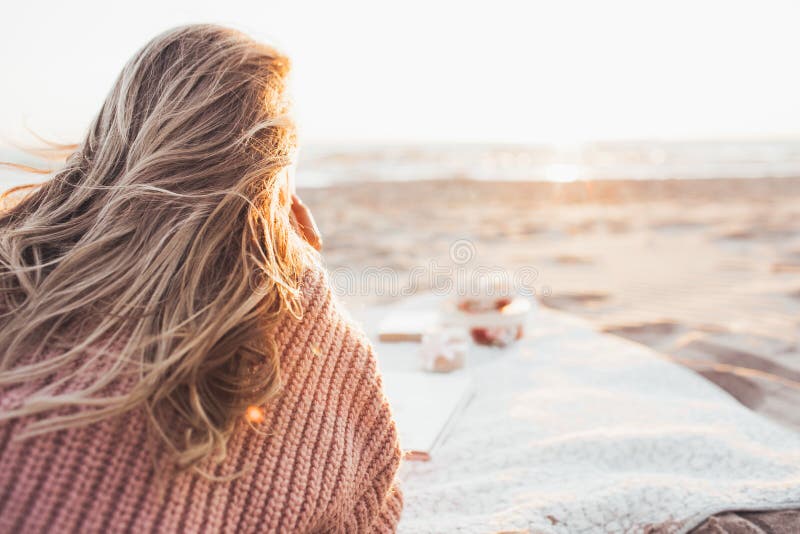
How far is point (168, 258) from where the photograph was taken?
41.7 inches

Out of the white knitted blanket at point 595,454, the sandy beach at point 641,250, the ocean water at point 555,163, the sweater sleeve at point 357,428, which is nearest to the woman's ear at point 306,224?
the sweater sleeve at point 357,428

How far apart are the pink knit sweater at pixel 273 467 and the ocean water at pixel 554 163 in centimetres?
1029

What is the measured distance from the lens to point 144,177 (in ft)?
3.84

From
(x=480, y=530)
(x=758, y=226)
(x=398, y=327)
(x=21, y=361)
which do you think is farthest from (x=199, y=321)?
(x=758, y=226)

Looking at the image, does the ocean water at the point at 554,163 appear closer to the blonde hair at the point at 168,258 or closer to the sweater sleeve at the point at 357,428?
the blonde hair at the point at 168,258

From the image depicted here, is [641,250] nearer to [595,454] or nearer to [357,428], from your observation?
[595,454]

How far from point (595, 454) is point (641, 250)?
14.6ft

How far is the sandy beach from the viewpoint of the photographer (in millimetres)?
3059

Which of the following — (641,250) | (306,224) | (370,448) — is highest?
(306,224)

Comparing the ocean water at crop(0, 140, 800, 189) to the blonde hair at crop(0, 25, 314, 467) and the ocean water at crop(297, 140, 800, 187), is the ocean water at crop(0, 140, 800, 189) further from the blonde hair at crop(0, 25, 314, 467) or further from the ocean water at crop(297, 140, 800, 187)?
the blonde hair at crop(0, 25, 314, 467)

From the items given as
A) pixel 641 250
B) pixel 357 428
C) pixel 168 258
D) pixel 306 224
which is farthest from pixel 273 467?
pixel 641 250

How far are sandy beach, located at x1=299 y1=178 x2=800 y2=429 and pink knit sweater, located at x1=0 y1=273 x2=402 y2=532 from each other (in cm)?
172

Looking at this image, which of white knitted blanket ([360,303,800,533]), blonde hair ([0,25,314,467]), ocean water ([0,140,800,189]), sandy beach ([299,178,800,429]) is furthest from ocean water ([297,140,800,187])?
blonde hair ([0,25,314,467])

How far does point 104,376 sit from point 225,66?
62 centimetres
